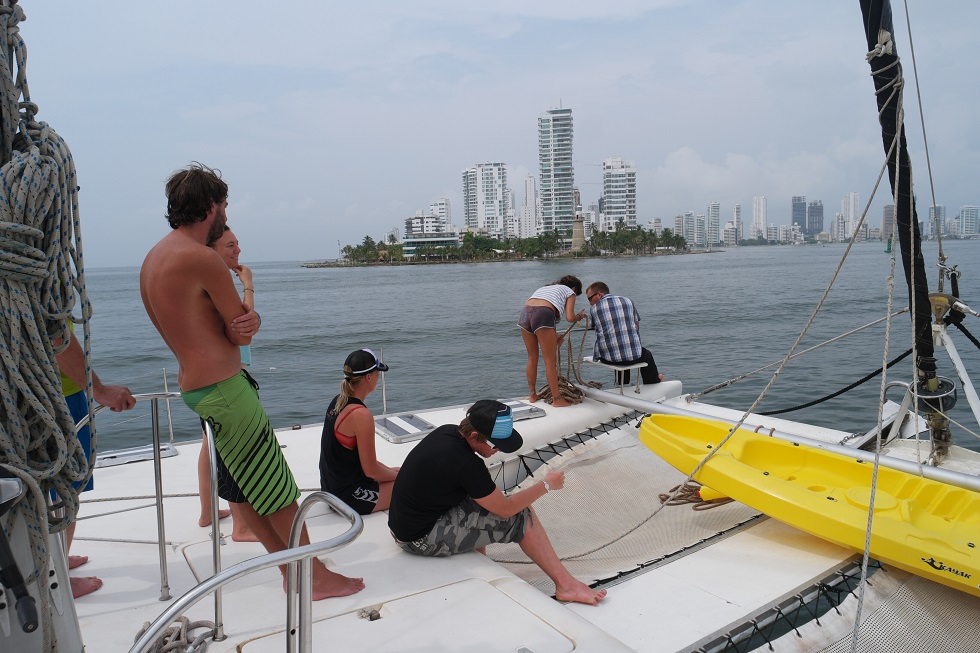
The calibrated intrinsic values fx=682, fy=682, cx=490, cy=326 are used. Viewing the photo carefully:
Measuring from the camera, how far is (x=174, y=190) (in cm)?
276

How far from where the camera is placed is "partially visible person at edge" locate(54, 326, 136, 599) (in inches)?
79.7

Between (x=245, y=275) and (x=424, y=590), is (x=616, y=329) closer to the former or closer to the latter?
(x=245, y=275)

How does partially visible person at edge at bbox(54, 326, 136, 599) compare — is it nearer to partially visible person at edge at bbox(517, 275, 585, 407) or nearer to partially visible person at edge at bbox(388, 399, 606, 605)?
partially visible person at edge at bbox(388, 399, 606, 605)

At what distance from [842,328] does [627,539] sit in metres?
→ 22.1

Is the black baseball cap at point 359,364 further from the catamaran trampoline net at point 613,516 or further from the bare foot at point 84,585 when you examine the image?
the bare foot at point 84,585

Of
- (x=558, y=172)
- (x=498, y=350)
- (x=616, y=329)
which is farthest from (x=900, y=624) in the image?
(x=558, y=172)

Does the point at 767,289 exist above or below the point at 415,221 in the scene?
below

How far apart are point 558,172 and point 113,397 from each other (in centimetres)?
19573

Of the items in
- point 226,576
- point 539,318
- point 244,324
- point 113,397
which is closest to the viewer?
point 226,576

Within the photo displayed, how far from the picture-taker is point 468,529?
346 centimetres

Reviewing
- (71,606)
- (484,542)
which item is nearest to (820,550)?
(484,542)

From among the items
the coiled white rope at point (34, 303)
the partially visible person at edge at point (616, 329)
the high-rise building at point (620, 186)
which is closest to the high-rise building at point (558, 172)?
the high-rise building at point (620, 186)

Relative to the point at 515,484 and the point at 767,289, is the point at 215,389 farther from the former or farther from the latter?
the point at 767,289

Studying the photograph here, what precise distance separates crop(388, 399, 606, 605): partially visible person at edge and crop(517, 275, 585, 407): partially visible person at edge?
3241 mm
